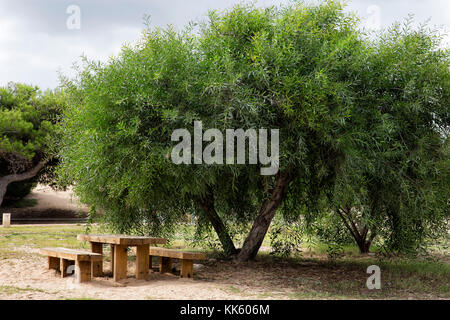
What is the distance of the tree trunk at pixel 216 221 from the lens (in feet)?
34.7

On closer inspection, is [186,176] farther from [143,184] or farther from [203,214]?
[203,214]

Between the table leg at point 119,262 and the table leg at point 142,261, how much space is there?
0.24 metres

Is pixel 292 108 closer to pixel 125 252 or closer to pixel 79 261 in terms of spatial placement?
pixel 125 252

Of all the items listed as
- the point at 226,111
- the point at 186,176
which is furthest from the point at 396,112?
the point at 186,176

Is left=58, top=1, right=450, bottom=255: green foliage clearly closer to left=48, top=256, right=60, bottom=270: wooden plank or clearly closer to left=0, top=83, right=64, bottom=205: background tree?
left=48, top=256, right=60, bottom=270: wooden plank

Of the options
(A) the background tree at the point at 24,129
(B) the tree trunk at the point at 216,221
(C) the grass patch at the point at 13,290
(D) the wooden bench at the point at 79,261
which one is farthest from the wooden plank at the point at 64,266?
(A) the background tree at the point at 24,129

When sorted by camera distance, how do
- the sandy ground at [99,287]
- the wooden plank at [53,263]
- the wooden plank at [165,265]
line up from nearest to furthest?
the sandy ground at [99,287] → the wooden plank at [53,263] → the wooden plank at [165,265]

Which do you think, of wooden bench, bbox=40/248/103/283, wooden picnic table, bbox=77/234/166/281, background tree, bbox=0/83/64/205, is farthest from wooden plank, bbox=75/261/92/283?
background tree, bbox=0/83/64/205

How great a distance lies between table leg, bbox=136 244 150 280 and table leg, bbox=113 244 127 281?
0.24m

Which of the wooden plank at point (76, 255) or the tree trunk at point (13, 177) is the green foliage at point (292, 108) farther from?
the tree trunk at point (13, 177)

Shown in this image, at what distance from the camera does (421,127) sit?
29.9 feet

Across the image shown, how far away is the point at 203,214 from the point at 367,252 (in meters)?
5.39

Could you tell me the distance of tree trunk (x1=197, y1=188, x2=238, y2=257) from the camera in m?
10.6

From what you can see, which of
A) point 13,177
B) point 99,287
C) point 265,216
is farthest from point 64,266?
point 13,177
